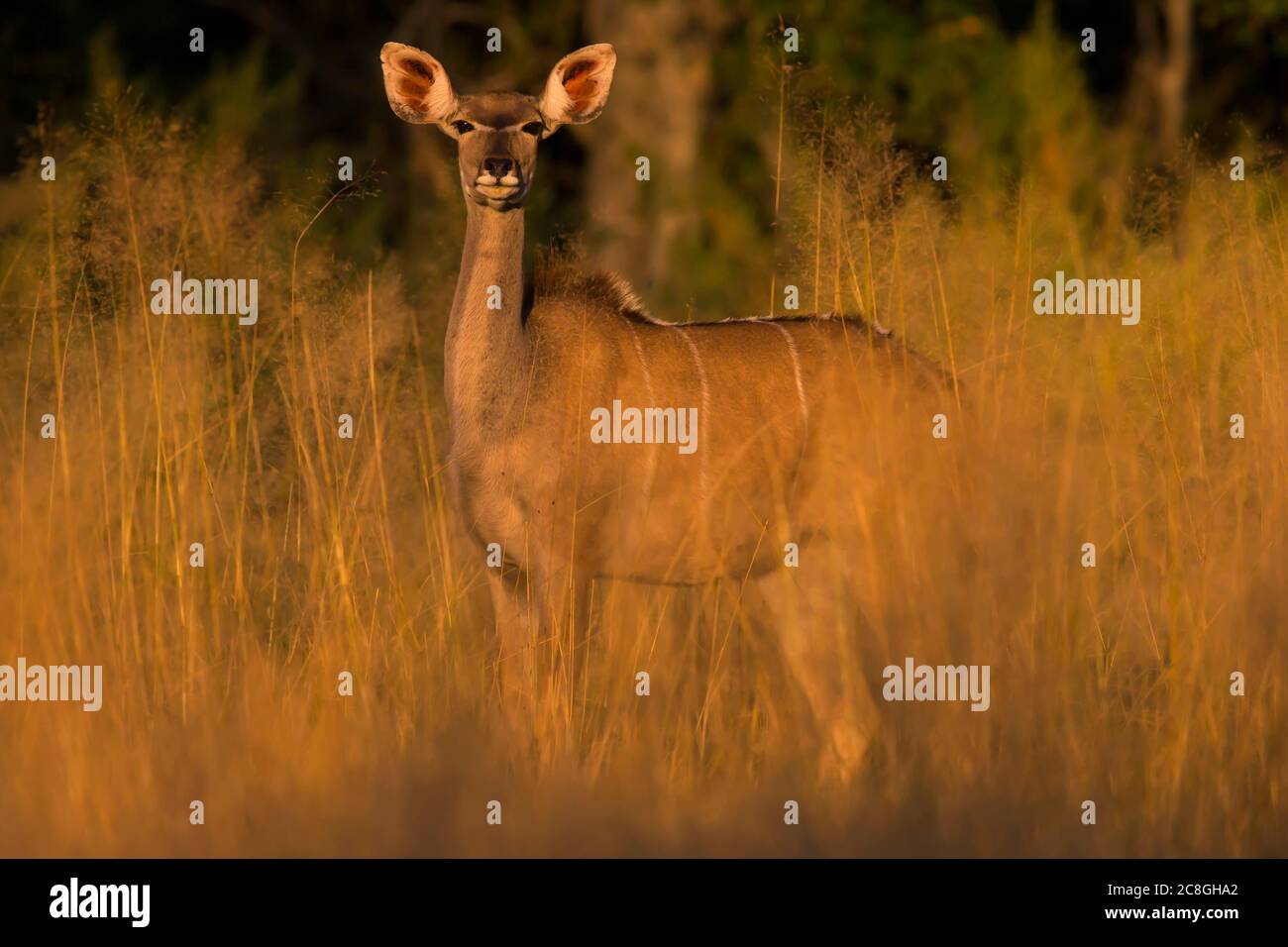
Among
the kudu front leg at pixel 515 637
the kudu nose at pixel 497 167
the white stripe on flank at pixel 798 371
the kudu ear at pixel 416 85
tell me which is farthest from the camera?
the white stripe on flank at pixel 798 371

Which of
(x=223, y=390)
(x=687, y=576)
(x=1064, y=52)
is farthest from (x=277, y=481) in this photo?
(x=1064, y=52)

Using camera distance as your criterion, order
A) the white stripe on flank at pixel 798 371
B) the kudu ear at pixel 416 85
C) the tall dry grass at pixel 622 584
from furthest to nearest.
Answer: the white stripe on flank at pixel 798 371 < the kudu ear at pixel 416 85 < the tall dry grass at pixel 622 584

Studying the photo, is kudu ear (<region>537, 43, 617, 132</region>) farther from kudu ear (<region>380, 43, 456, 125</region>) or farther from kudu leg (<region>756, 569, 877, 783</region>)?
kudu leg (<region>756, 569, 877, 783</region>)

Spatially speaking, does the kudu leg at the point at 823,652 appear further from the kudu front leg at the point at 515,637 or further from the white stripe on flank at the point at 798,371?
the kudu front leg at the point at 515,637

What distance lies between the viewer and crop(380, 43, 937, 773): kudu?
6.26 meters

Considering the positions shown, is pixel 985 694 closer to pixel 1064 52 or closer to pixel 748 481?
pixel 748 481

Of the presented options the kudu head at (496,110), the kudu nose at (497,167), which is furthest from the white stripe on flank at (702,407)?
the kudu nose at (497,167)

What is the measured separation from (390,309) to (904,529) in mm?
2088

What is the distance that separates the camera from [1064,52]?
12.5 m

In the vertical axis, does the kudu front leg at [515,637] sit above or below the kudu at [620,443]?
below

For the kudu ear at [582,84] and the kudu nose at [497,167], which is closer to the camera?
the kudu nose at [497,167]

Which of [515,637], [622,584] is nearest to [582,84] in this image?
[622,584]

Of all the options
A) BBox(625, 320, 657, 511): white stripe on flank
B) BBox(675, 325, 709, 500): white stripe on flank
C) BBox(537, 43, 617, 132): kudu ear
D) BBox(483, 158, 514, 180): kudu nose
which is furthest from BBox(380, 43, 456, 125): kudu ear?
BBox(675, 325, 709, 500): white stripe on flank

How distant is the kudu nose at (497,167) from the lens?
244 inches
